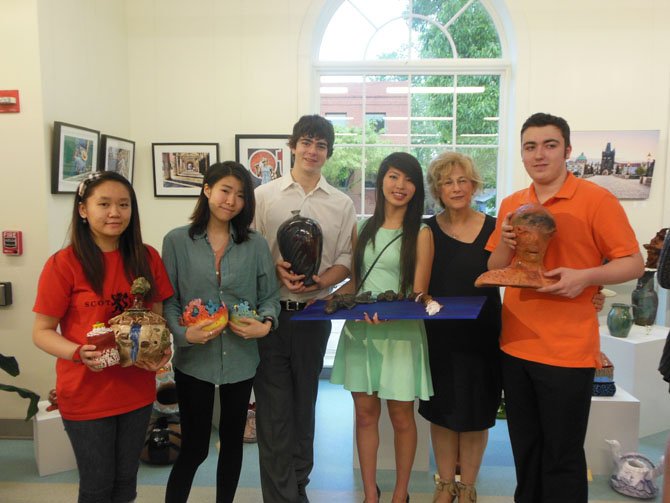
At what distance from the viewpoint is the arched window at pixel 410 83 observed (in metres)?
3.91

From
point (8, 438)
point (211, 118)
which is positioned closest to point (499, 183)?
point (211, 118)

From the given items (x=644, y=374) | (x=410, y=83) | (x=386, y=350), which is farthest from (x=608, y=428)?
(x=410, y=83)

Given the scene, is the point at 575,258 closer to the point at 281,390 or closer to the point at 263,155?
the point at 281,390

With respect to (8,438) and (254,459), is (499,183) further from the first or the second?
(8,438)

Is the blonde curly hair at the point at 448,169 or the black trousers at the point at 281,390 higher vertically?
the blonde curly hair at the point at 448,169

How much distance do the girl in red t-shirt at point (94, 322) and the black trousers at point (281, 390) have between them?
1.69 feet

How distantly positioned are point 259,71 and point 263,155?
628 millimetres

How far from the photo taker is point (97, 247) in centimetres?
164

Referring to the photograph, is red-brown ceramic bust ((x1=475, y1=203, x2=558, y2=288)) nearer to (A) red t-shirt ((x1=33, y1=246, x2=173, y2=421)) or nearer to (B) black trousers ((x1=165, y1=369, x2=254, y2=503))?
(B) black trousers ((x1=165, y1=369, x2=254, y2=503))

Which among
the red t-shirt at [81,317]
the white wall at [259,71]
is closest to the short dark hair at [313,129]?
the red t-shirt at [81,317]

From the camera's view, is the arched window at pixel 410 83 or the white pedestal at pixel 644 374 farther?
the arched window at pixel 410 83

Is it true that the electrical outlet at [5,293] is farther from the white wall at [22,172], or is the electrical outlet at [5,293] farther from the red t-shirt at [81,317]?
the red t-shirt at [81,317]

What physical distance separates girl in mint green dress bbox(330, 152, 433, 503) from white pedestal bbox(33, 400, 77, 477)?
5.29ft

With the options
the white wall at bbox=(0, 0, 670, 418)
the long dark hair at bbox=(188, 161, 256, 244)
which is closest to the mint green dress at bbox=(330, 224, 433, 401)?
the long dark hair at bbox=(188, 161, 256, 244)
